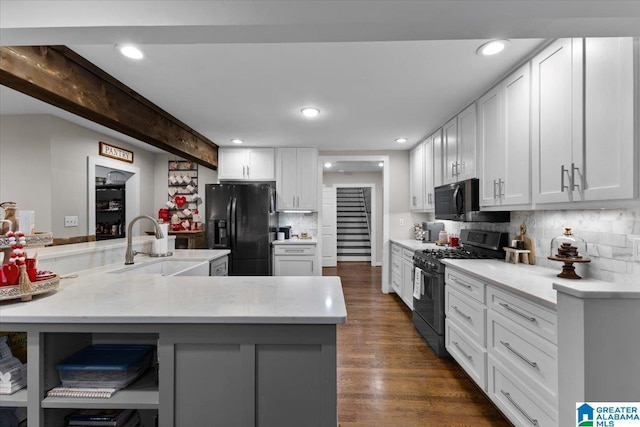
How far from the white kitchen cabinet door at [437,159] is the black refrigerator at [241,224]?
2270 mm

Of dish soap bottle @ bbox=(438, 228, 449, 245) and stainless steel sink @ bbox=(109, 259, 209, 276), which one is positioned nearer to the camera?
stainless steel sink @ bbox=(109, 259, 209, 276)

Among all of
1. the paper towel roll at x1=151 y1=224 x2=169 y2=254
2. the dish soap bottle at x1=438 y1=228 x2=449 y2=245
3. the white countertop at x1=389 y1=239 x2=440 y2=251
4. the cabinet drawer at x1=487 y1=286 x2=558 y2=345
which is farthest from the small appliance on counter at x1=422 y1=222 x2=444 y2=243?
the paper towel roll at x1=151 y1=224 x2=169 y2=254

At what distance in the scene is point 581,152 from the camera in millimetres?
1579

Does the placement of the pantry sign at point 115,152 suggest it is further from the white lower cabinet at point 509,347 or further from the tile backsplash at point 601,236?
the tile backsplash at point 601,236

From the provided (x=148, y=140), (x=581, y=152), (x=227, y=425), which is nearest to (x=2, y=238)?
(x=227, y=425)

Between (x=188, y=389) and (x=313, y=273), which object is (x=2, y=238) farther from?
(x=313, y=273)

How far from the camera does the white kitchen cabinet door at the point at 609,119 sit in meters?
1.32

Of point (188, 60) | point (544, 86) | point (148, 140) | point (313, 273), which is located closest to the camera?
point (544, 86)

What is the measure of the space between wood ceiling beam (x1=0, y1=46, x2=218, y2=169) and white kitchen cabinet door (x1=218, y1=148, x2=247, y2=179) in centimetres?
130

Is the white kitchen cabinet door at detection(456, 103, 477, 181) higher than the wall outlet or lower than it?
higher

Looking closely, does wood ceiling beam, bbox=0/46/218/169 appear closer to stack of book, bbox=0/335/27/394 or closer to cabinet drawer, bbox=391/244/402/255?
stack of book, bbox=0/335/27/394

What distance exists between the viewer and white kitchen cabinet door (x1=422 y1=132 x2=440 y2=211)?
151 inches

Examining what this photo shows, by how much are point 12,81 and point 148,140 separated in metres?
1.31

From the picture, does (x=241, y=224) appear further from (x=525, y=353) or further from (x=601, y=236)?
(x=601, y=236)
